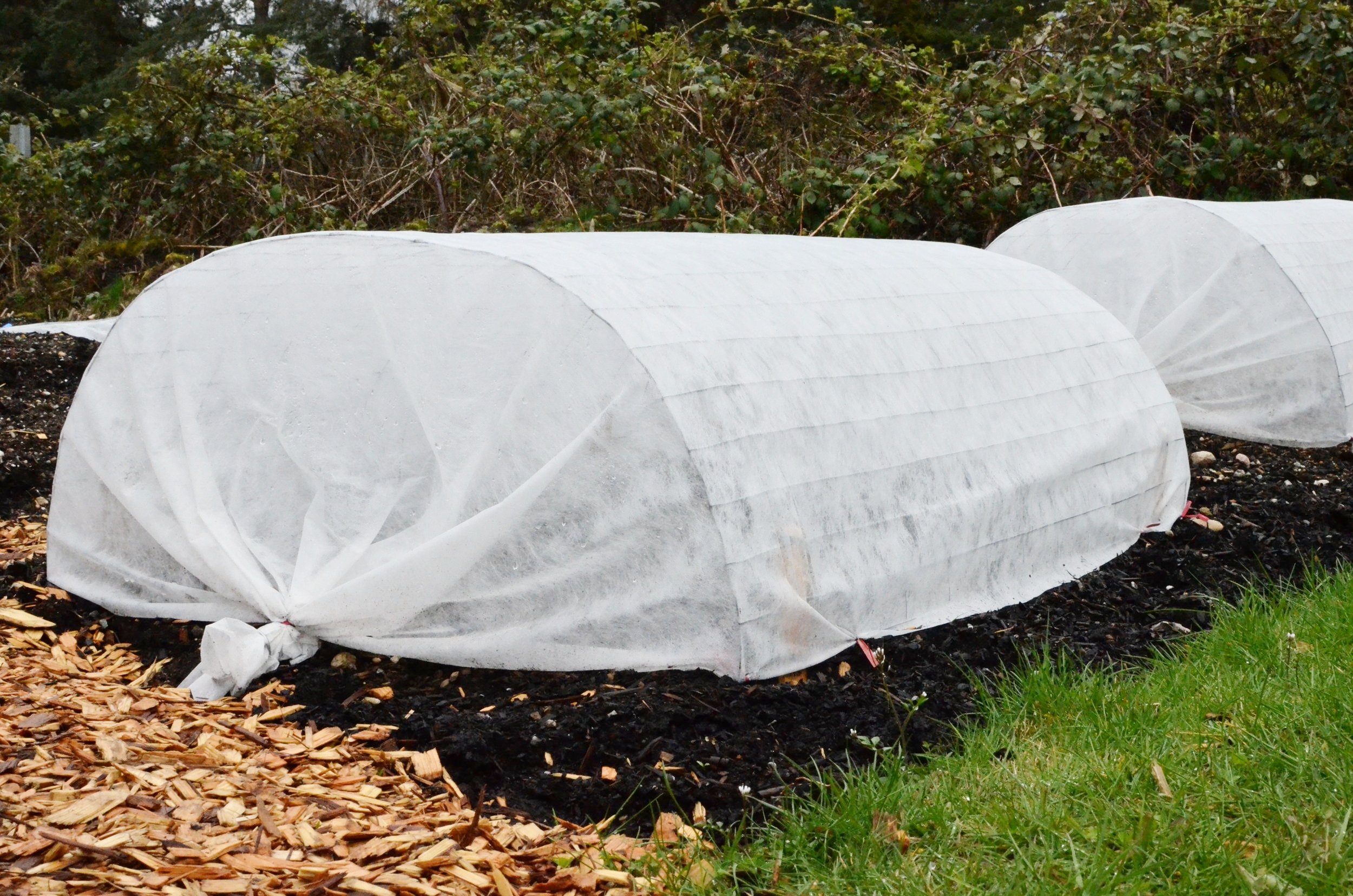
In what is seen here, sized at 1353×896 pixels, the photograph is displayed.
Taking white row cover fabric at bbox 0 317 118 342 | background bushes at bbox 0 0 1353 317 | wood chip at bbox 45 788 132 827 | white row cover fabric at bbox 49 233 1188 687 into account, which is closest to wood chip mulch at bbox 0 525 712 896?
wood chip at bbox 45 788 132 827

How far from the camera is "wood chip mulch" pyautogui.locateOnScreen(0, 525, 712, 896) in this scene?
2.34m

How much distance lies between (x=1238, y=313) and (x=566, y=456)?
3971 millimetres

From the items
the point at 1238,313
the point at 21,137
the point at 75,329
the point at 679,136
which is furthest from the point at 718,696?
the point at 21,137

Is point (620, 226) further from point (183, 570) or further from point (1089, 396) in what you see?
point (183, 570)

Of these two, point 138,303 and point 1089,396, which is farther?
point 1089,396

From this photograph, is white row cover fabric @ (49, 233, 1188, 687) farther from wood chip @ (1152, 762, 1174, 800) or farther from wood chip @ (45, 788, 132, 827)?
wood chip @ (1152, 762, 1174, 800)

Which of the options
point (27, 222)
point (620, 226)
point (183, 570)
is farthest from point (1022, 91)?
point (27, 222)

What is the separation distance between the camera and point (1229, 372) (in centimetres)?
589

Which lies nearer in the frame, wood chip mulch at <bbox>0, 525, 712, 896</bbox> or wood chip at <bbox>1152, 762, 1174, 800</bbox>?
wood chip mulch at <bbox>0, 525, 712, 896</bbox>

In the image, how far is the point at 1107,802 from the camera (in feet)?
8.11

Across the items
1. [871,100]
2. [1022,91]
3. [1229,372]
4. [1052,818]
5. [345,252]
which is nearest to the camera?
[1052,818]

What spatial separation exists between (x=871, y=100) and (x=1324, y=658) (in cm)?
734

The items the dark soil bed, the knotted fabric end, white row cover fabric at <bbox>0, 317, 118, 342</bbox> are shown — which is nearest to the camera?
the dark soil bed

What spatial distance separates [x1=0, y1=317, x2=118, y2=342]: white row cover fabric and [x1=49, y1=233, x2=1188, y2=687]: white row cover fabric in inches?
123
